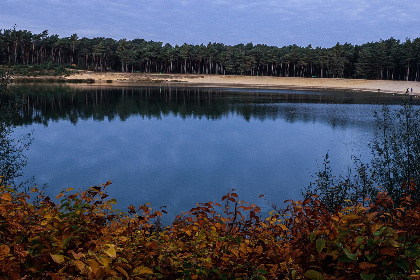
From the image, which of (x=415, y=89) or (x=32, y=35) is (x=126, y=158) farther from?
(x=32, y=35)

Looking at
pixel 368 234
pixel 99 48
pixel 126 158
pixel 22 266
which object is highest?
pixel 99 48

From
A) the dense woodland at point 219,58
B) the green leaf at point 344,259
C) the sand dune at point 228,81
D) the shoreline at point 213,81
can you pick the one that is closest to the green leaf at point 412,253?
the green leaf at point 344,259

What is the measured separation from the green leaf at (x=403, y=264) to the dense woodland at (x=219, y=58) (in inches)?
5278

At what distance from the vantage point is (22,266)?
485 centimetres

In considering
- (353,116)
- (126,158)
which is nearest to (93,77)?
(353,116)

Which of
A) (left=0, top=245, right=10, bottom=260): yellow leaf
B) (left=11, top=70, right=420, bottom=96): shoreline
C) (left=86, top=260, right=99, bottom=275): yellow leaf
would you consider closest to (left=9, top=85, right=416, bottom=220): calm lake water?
(left=0, top=245, right=10, bottom=260): yellow leaf

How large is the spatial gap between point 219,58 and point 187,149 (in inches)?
5193

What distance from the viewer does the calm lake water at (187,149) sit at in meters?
19.1

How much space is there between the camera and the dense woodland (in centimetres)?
13038

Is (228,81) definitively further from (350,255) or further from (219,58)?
(350,255)

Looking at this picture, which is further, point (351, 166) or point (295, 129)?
point (295, 129)

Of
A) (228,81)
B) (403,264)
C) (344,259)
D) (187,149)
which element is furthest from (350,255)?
(228,81)

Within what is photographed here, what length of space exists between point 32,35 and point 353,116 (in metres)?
147

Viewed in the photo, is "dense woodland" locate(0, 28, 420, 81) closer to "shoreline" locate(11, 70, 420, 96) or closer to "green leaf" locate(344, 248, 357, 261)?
"shoreline" locate(11, 70, 420, 96)
